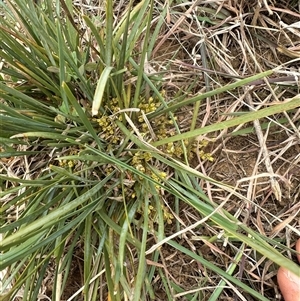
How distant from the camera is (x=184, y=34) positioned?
0.88m

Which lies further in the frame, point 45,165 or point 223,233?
point 45,165

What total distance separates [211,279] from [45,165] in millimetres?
365

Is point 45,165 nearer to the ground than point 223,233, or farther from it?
farther from it

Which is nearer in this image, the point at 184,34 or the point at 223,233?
the point at 223,233

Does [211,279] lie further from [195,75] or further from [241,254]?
[195,75]

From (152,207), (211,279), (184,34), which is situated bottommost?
(211,279)

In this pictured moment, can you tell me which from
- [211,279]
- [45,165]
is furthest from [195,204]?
[45,165]

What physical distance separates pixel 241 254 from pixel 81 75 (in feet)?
1.31

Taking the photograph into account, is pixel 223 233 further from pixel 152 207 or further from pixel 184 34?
pixel 184 34

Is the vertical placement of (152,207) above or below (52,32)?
below

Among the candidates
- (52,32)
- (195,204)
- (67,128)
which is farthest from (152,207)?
(52,32)

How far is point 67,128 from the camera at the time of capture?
773mm

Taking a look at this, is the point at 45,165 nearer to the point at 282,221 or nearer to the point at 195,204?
the point at 195,204

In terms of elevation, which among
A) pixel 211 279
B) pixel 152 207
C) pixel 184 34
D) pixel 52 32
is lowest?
pixel 211 279
